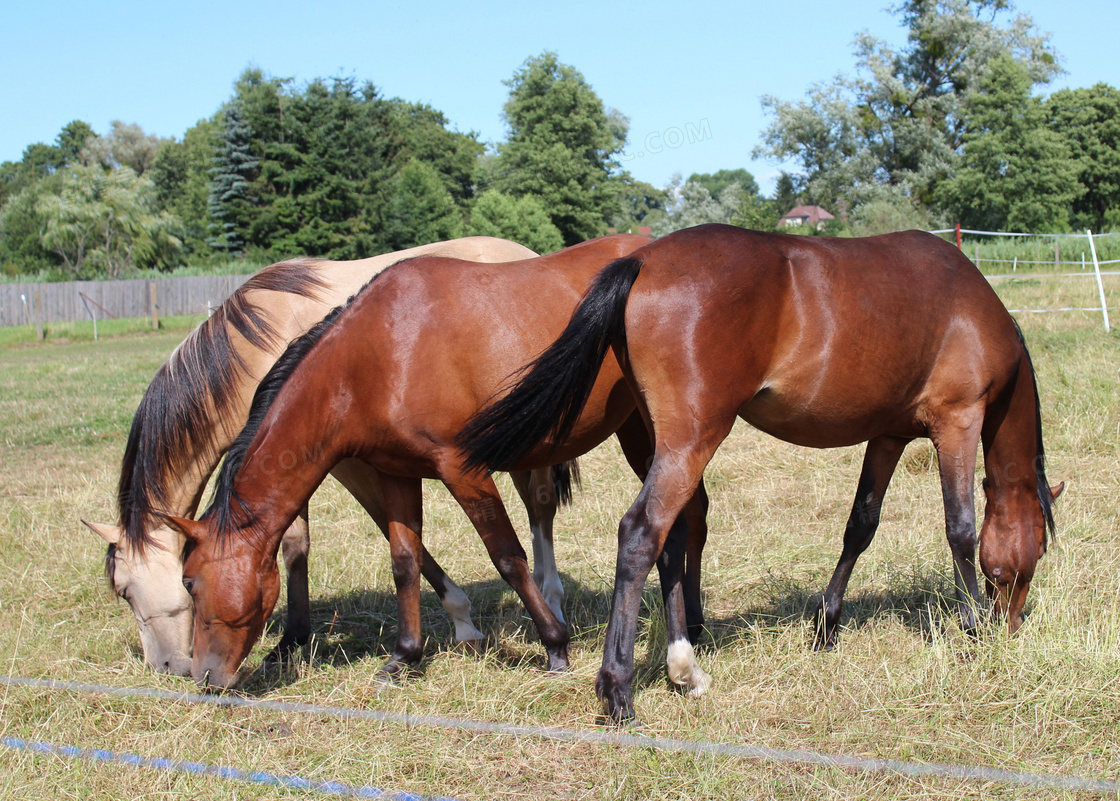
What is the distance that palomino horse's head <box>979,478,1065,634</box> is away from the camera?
3.33m

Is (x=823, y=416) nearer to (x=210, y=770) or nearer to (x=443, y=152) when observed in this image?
(x=210, y=770)

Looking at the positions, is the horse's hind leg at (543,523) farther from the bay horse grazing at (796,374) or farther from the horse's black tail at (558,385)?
the horse's black tail at (558,385)

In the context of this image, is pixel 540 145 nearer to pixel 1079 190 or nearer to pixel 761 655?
pixel 1079 190

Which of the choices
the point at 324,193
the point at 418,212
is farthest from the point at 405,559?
the point at 418,212

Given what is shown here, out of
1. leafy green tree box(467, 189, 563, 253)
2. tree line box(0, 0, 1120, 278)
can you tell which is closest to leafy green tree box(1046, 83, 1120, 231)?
tree line box(0, 0, 1120, 278)

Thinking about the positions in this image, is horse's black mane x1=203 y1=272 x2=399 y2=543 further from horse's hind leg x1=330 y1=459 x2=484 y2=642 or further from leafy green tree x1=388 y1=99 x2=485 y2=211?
leafy green tree x1=388 y1=99 x2=485 y2=211

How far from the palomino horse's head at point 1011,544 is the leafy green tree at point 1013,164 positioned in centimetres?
3274

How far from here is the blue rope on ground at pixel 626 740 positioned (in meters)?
2.37

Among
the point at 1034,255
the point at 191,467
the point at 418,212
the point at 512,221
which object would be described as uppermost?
the point at 418,212

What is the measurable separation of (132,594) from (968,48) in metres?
39.0

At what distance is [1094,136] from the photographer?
38.4 m

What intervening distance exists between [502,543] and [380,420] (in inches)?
27.5

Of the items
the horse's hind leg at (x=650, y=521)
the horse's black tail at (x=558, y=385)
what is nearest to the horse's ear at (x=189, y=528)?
the horse's black tail at (x=558, y=385)

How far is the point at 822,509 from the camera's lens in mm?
5484
